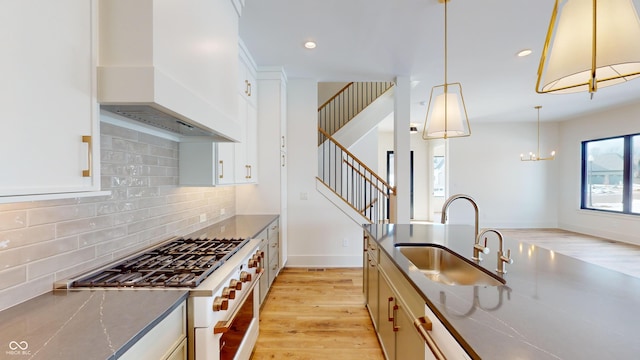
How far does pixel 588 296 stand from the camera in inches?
42.1

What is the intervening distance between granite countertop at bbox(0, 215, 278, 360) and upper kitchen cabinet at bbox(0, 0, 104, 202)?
1.38ft

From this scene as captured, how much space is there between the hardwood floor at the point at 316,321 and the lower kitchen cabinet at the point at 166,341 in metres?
1.18

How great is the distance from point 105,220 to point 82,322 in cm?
70

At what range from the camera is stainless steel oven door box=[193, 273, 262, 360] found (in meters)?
1.17

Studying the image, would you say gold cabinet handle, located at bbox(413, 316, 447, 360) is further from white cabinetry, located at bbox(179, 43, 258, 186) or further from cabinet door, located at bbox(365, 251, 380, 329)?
white cabinetry, located at bbox(179, 43, 258, 186)

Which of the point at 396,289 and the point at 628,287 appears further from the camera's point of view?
the point at 396,289

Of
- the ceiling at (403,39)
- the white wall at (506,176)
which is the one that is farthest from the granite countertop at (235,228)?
the white wall at (506,176)

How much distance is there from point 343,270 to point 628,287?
120 inches

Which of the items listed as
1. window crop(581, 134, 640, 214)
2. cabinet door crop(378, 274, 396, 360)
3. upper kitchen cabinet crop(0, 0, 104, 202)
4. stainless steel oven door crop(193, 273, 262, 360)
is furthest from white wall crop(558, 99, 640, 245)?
upper kitchen cabinet crop(0, 0, 104, 202)

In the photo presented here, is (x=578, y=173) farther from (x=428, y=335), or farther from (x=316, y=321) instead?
(x=428, y=335)

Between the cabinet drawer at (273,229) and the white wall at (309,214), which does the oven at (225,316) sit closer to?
the cabinet drawer at (273,229)

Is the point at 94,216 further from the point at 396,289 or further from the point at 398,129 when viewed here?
the point at 398,129

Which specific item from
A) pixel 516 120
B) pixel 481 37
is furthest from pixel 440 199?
pixel 481 37

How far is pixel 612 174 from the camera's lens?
235 inches
